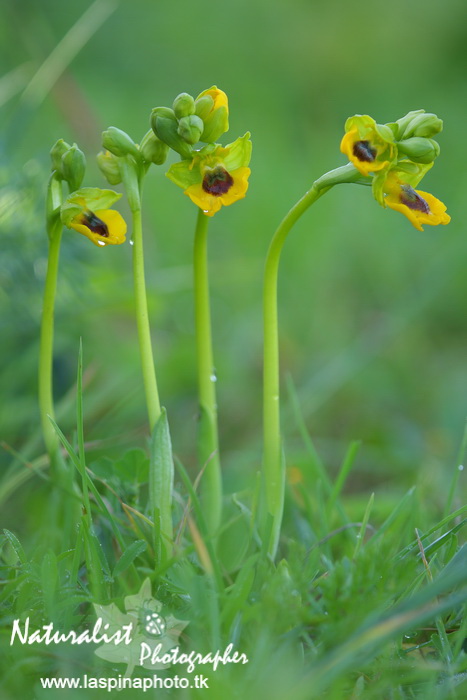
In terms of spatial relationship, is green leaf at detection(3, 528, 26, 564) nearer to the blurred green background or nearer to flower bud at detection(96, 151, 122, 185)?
the blurred green background

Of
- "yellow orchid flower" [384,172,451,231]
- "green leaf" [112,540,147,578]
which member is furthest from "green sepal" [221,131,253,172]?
"green leaf" [112,540,147,578]

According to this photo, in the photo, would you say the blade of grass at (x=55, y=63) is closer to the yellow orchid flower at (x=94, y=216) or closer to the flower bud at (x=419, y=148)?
the yellow orchid flower at (x=94, y=216)

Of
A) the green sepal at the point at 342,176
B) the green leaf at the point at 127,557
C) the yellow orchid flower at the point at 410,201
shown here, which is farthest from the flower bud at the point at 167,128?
the green leaf at the point at 127,557

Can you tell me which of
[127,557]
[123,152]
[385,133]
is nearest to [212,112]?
[123,152]

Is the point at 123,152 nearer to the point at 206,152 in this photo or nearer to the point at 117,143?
the point at 117,143

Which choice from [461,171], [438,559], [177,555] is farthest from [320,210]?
[177,555]

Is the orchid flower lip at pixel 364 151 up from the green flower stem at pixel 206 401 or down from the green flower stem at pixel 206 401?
up
